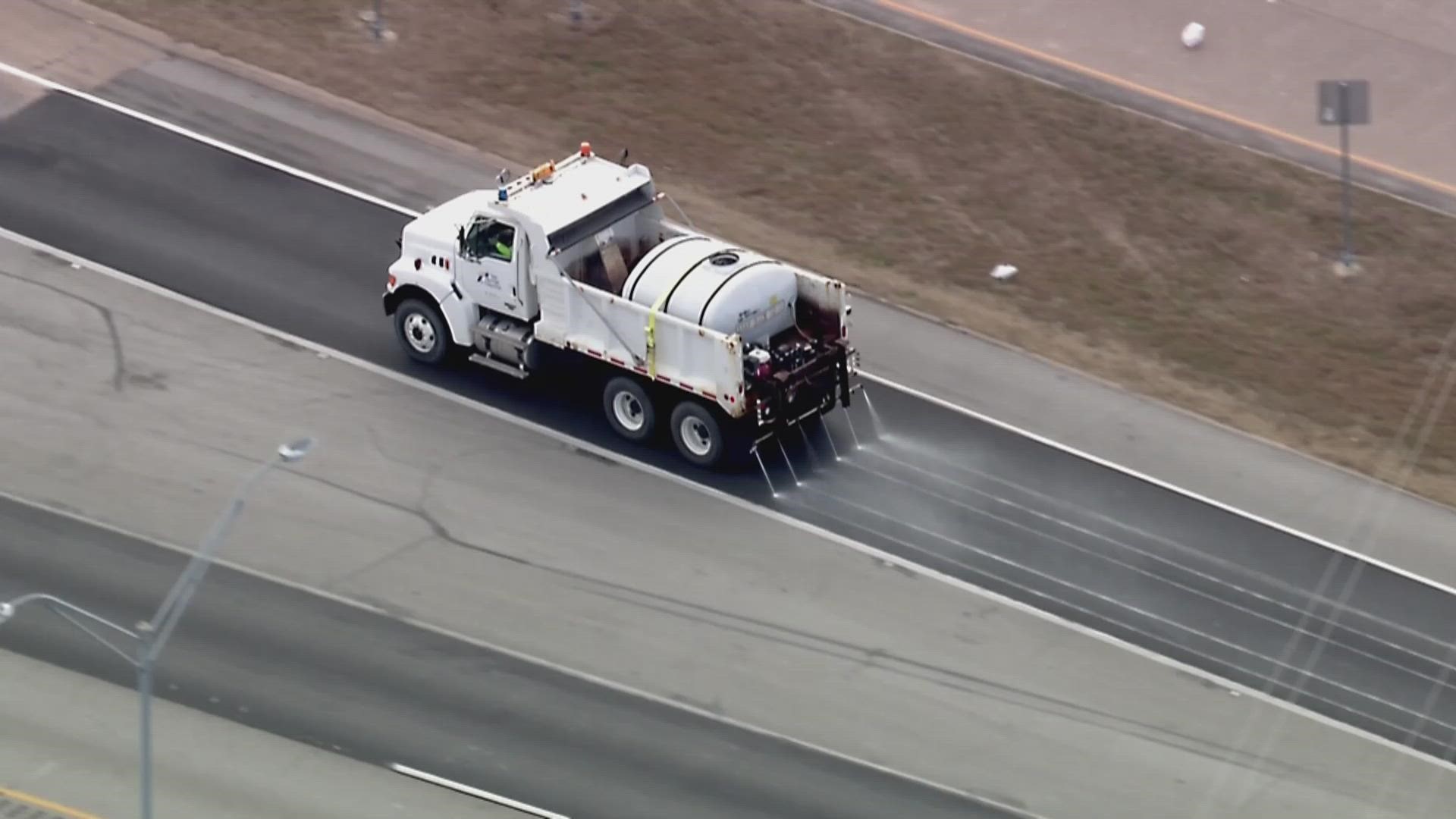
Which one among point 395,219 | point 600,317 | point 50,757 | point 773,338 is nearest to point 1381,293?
point 773,338

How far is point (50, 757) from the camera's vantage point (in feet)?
77.0

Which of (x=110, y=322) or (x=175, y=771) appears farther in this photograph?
(x=110, y=322)

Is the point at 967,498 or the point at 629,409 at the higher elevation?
the point at 629,409

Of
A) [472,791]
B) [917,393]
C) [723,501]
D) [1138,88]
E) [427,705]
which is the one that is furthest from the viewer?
[1138,88]

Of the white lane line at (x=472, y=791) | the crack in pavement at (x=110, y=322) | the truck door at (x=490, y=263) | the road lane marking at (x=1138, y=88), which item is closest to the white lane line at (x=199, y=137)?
the crack in pavement at (x=110, y=322)

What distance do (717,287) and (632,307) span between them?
3.46 feet

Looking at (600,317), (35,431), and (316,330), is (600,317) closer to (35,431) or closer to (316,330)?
(316,330)

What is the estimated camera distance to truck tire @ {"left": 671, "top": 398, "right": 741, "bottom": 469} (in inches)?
1091

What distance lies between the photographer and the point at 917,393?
99.9 ft

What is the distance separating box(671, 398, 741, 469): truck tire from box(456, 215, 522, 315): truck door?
2.61 meters

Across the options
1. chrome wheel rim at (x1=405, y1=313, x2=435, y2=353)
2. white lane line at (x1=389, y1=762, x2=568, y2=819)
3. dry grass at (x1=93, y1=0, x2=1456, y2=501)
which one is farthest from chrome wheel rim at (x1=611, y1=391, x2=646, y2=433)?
white lane line at (x1=389, y1=762, x2=568, y2=819)

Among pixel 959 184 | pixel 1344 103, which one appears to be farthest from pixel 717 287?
pixel 1344 103

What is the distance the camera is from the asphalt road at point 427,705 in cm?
2353

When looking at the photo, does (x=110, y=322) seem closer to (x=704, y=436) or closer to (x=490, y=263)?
(x=490, y=263)
